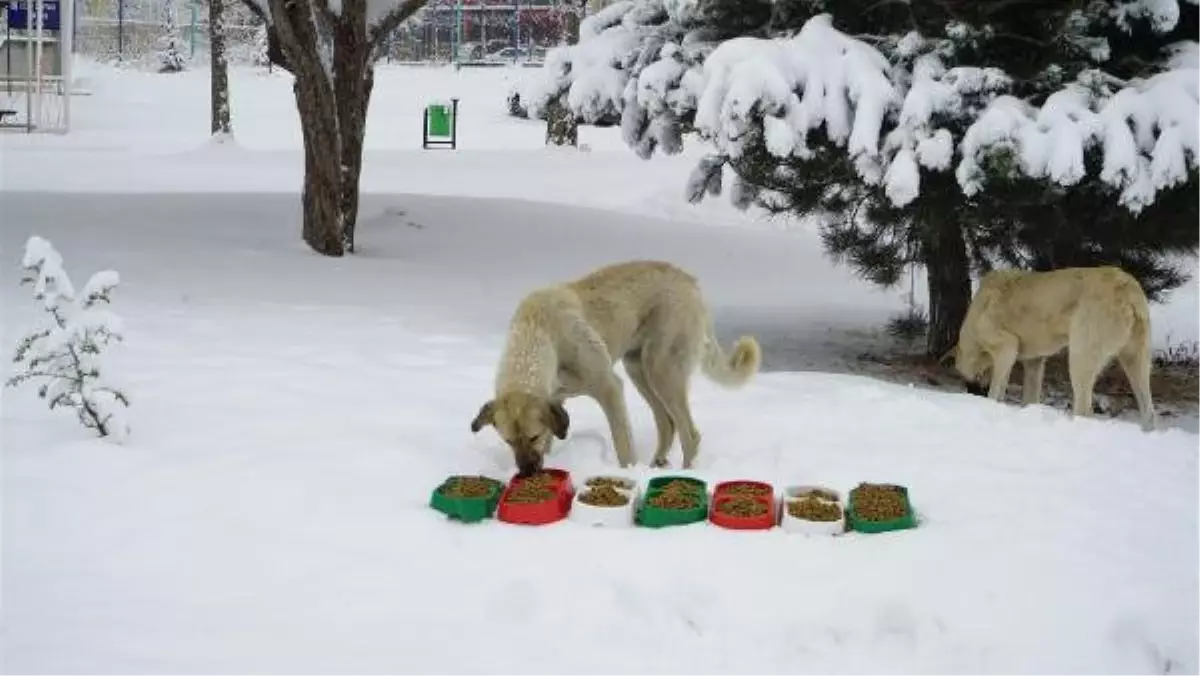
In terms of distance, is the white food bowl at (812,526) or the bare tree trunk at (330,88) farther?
the bare tree trunk at (330,88)

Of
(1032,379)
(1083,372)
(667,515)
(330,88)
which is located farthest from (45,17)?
(667,515)

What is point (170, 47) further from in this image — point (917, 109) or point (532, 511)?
point (532, 511)

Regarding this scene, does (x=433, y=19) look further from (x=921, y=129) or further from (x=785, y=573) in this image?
(x=785, y=573)

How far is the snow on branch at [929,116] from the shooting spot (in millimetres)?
7578

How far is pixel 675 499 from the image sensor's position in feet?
17.0

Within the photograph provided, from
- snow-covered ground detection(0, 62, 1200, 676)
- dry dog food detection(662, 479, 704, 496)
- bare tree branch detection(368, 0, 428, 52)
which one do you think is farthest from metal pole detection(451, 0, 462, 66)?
dry dog food detection(662, 479, 704, 496)

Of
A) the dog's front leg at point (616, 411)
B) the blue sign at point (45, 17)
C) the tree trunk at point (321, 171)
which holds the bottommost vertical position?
the dog's front leg at point (616, 411)

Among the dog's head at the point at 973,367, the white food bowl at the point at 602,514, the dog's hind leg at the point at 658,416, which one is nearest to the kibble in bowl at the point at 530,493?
the white food bowl at the point at 602,514

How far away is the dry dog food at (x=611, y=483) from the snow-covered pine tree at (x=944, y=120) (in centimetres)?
303

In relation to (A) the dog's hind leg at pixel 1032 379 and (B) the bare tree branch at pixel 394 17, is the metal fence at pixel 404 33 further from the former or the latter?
(A) the dog's hind leg at pixel 1032 379

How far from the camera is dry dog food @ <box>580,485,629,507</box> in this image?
5.10m

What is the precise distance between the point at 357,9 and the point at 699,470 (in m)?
7.36

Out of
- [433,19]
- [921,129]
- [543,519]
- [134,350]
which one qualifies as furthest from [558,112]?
[433,19]

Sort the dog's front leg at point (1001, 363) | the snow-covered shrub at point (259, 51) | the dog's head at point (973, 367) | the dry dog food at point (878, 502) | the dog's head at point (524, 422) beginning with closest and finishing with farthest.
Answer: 1. the dry dog food at point (878, 502)
2. the dog's head at point (524, 422)
3. the dog's front leg at point (1001, 363)
4. the dog's head at point (973, 367)
5. the snow-covered shrub at point (259, 51)
